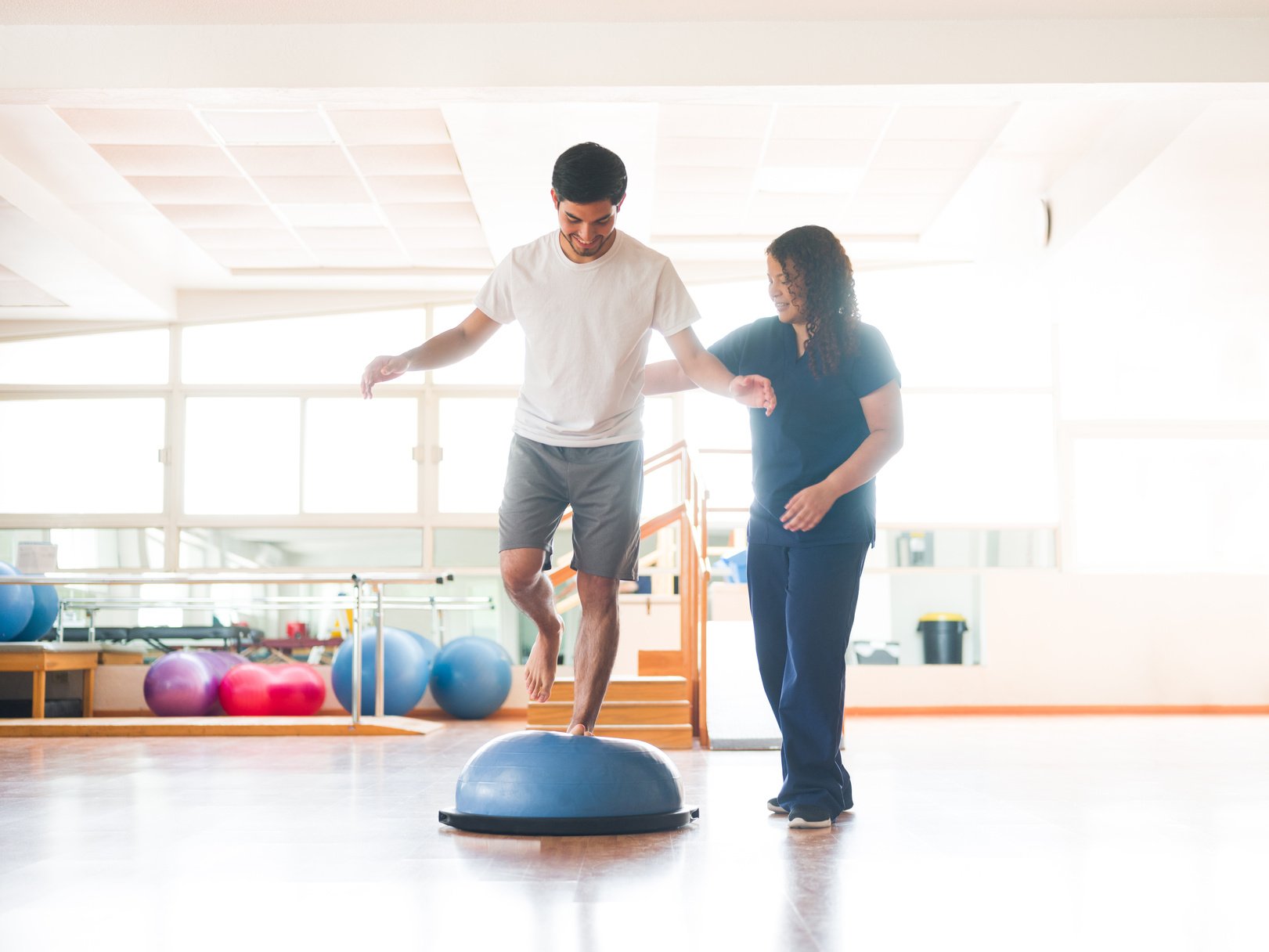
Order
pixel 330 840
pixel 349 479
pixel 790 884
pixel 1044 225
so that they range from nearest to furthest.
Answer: pixel 790 884 < pixel 330 840 < pixel 1044 225 < pixel 349 479

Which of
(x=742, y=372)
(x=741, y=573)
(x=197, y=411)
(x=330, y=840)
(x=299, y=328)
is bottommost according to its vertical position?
(x=330, y=840)

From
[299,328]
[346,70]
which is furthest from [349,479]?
[346,70]

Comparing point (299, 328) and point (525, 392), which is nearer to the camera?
point (525, 392)

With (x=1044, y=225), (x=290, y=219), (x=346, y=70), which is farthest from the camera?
(x=290, y=219)

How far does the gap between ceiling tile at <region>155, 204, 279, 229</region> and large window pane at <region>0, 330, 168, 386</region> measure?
1669mm

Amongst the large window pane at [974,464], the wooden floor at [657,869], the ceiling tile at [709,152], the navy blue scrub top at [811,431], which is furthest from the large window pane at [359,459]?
the navy blue scrub top at [811,431]

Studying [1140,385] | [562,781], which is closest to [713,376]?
[562,781]

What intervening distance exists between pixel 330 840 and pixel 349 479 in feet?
21.5

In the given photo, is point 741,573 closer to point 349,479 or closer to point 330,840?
point 349,479

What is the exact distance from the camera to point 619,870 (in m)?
2.28

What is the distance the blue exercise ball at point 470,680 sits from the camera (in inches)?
314

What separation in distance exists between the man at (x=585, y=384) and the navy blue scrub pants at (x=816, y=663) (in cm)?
38

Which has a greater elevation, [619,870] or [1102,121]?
[1102,121]

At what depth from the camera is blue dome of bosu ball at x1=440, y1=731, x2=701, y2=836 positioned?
2.68 m
